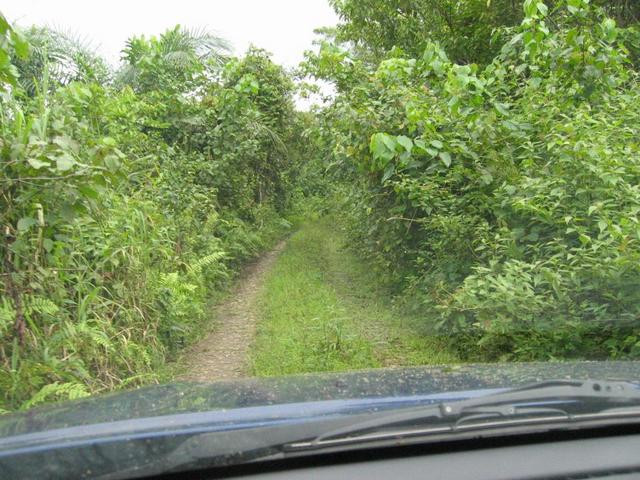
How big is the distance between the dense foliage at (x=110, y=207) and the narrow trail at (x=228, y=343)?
26cm

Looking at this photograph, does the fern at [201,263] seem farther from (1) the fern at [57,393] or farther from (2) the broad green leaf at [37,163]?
(2) the broad green leaf at [37,163]

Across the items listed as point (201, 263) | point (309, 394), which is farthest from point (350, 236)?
point (309, 394)

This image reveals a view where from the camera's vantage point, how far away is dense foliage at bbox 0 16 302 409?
4.22 m

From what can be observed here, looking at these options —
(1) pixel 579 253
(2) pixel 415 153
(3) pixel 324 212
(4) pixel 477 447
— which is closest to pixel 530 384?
(4) pixel 477 447

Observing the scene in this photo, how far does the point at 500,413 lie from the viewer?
6.21ft

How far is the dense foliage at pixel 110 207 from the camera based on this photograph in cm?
422

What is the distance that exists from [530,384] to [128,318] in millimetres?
3936

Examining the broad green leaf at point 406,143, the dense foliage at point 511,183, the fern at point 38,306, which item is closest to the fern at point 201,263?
the dense foliage at point 511,183

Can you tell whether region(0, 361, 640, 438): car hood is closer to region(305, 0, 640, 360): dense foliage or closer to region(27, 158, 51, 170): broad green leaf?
region(27, 158, 51, 170): broad green leaf

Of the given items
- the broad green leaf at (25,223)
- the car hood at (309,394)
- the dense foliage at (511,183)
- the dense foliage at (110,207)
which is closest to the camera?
the car hood at (309,394)

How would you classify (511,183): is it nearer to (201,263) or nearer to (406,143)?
(406,143)

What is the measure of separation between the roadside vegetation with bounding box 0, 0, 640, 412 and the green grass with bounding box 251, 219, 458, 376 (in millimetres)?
34

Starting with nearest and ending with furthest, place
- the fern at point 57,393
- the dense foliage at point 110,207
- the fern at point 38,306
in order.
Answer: the fern at point 57,393 < the dense foliage at point 110,207 < the fern at point 38,306

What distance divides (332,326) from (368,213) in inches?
101
